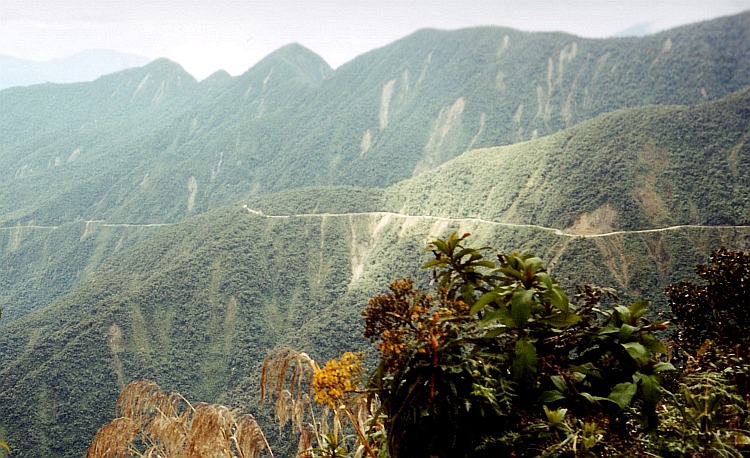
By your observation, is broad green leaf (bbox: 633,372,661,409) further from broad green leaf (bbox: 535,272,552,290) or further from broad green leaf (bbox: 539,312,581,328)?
broad green leaf (bbox: 535,272,552,290)

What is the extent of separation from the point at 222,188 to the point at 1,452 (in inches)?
3823

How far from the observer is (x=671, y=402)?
241 centimetres

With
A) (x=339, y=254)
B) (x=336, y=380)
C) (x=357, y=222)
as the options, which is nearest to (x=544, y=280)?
(x=336, y=380)

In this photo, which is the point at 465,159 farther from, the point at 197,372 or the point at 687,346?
the point at 687,346

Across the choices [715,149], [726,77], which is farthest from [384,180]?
[715,149]

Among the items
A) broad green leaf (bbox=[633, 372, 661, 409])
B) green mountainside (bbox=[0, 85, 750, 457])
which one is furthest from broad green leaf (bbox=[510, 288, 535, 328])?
green mountainside (bbox=[0, 85, 750, 457])

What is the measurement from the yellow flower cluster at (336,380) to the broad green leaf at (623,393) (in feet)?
3.23

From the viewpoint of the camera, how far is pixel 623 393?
85.3 inches

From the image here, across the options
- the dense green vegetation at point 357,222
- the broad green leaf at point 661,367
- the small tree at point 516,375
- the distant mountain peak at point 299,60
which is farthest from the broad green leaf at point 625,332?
the distant mountain peak at point 299,60

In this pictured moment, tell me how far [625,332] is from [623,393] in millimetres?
240

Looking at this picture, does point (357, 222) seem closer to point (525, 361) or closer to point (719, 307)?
point (719, 307)

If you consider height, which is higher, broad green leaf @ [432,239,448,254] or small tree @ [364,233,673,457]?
broad green leaf @ [432,239,448,254]

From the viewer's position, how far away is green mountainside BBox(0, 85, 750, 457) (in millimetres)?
42416

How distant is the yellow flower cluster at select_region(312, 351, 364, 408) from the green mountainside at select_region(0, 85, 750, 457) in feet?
112
